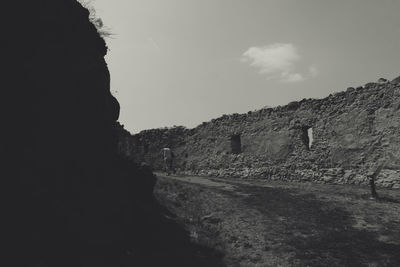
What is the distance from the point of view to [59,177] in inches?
245

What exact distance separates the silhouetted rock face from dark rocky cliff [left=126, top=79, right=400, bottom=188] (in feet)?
34.4

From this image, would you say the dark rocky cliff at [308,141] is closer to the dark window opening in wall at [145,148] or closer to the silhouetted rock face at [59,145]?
the dark window opening in wall at [145,148]

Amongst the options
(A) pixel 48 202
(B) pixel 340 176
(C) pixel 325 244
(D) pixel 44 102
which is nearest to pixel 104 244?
(A) pixel 48 202

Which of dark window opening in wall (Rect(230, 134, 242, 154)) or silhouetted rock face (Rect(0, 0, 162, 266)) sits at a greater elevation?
dark window opening in wall (Rect(230, 134, 242, 154))

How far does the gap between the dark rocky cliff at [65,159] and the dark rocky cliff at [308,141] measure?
975cm

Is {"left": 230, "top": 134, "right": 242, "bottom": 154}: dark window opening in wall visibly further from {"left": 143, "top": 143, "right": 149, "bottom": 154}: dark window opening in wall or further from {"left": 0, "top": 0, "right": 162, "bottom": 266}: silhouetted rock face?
{"left": 0, "top": 0, "right": 162, "bottom": 266}: silhouetted rock face

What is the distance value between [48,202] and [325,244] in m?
6.15

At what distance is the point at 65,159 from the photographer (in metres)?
6.45

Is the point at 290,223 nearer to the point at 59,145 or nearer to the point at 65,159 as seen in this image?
the point at 65,159

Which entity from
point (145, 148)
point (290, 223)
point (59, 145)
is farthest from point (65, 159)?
point (145, 148)

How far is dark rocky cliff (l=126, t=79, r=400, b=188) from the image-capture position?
48.2 feet

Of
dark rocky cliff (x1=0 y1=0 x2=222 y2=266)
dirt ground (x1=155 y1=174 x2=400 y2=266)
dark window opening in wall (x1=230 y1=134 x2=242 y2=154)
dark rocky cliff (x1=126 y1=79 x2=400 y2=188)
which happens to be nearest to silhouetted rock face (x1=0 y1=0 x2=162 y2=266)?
dark rocky cliff (x1=0 y1=0 x2=222 y2=266)

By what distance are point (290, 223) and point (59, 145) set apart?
256 inches

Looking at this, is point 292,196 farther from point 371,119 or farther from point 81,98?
point 81,98
